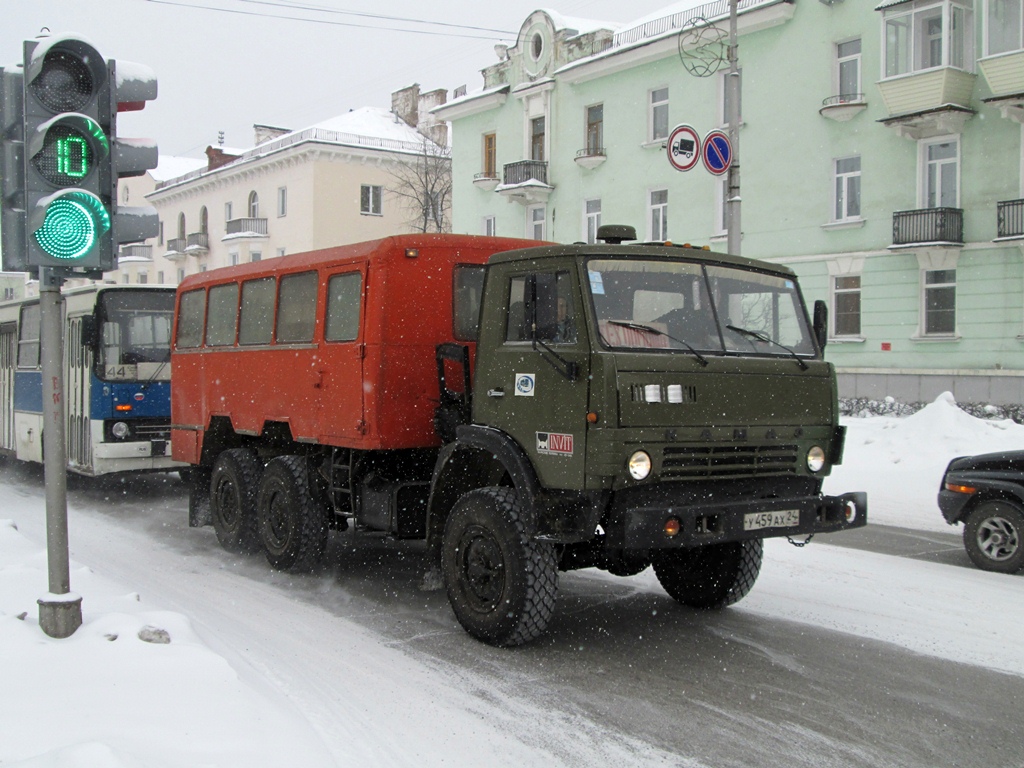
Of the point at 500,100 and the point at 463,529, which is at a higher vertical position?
the point at 500,100

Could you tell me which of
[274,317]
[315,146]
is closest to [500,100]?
[315,146]

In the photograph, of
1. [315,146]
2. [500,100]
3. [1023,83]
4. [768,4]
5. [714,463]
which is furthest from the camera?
[315,146]

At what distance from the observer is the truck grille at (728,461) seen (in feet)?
19.7

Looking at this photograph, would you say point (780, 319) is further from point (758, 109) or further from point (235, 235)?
point (235, 235)

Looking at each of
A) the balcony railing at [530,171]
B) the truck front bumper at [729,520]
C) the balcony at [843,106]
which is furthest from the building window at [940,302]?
the truck front bumper at [729,520]

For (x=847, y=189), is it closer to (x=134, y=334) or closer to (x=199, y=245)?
(x=134, y=334)

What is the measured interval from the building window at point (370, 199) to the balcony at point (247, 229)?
5036mm

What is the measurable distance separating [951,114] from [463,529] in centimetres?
2142

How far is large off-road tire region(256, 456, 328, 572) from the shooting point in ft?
28.7

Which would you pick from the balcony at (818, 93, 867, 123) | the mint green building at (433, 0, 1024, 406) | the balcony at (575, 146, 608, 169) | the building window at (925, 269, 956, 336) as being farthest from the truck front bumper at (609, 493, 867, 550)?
the balcony at (575, 146, 608, 169)

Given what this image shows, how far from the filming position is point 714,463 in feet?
20.2

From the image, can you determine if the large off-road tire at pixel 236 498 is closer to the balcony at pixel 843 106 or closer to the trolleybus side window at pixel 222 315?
the trolleybus side window at pixel 222 315

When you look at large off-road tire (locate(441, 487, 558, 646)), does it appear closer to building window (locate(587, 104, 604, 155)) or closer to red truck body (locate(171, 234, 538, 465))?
red truck body (locate(171, 234, 538, 465))

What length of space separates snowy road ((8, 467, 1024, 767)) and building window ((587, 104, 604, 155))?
87.4ft
